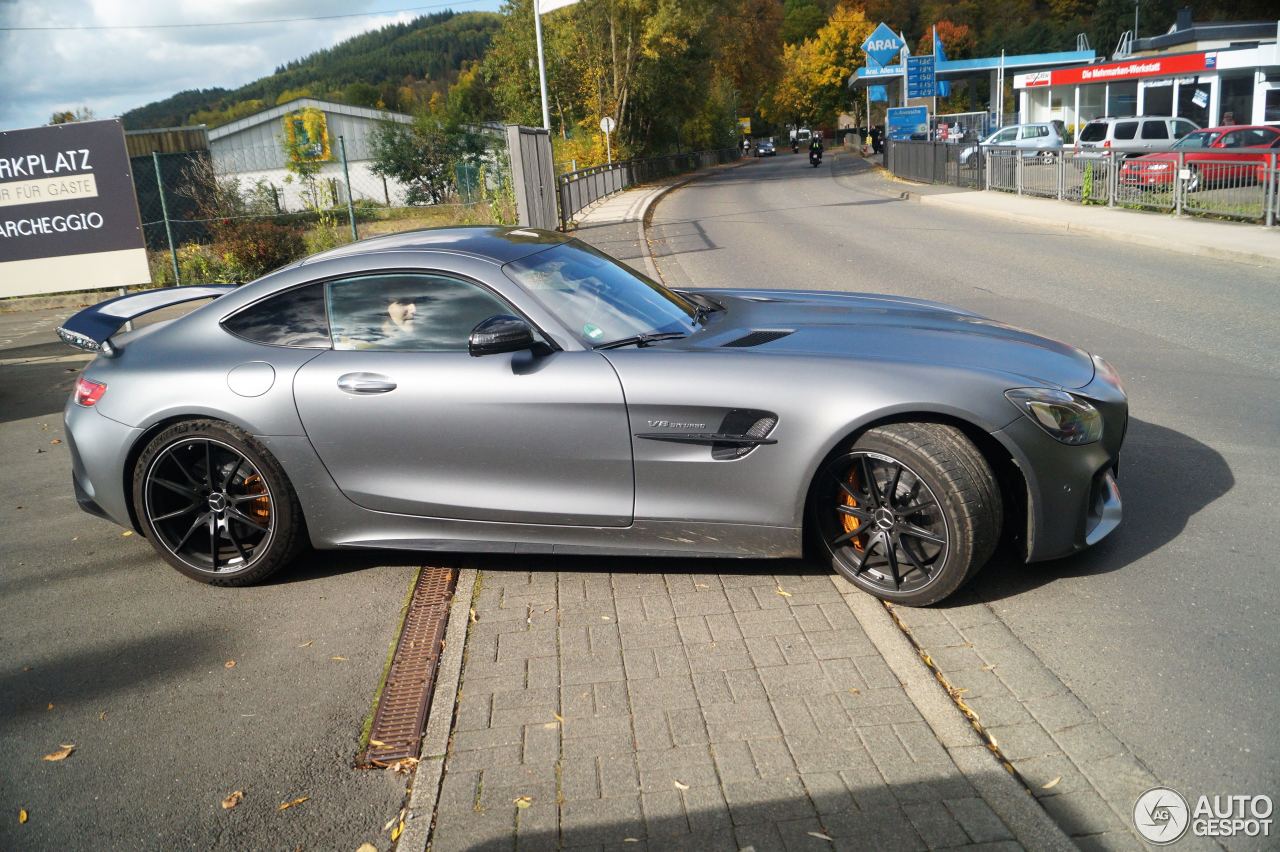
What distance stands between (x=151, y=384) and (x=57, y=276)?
9419mm

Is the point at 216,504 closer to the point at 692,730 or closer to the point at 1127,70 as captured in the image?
the point at 692,730

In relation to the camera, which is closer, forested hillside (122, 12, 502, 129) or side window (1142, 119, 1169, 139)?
side window (1142, 119, 1169, 139)

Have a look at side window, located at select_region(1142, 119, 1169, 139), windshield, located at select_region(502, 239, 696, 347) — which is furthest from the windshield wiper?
side window, located at select_region(1142, 119, 1169, 139)

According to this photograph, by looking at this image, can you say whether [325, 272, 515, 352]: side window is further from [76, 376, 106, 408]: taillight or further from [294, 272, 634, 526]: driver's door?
[76, 376, 106, 408]: taillight

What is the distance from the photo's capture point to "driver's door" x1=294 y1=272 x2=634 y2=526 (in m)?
4.31

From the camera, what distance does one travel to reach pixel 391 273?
4684 mm

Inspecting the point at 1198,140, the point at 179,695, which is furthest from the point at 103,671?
the point at 1198,140

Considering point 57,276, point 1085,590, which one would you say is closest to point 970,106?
point 57,276

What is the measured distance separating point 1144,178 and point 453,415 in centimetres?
1981

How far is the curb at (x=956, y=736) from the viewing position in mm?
2791

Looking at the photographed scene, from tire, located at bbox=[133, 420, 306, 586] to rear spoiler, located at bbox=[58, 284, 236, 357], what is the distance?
0.73 meters

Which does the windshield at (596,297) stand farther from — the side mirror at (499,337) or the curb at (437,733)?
the curb at (437,733)

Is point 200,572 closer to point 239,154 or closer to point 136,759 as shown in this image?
point 136,759

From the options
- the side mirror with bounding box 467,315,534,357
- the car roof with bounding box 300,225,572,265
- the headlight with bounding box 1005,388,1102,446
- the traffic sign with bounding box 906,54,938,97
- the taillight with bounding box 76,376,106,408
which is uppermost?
the traffic sign with bounding box 906,54,938,97
